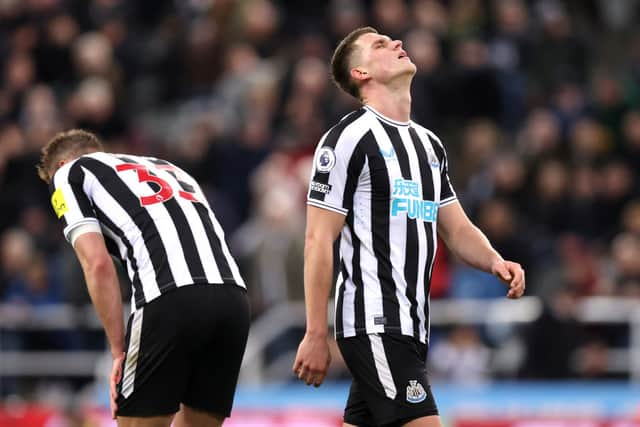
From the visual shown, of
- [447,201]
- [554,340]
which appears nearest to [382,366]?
[447,201]

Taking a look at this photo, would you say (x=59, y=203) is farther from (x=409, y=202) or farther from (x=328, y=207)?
(x=409, y=202)

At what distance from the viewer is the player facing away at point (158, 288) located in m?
6.03

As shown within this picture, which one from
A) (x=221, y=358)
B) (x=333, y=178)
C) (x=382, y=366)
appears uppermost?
(x=333, y=178)

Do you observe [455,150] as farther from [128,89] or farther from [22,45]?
[22,45]

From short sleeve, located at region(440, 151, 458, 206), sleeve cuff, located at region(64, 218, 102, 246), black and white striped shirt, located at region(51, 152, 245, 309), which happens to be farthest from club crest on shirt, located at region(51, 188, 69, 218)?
Answer: short sleeve, located at region(440, 151, 458, 206)

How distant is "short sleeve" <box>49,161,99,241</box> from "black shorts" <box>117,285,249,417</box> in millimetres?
497

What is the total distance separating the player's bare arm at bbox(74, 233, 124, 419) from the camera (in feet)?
19.9

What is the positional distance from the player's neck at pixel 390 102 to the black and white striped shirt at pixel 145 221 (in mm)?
950

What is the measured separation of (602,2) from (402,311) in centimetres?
1194

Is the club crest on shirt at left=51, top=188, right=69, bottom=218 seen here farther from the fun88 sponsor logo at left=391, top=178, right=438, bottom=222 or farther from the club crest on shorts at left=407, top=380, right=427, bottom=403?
the club crest on shorts at left=407, top=380, right=427, bottom=403

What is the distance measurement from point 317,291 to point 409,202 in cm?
59

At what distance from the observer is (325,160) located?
5.91 metres

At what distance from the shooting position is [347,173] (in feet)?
19.4

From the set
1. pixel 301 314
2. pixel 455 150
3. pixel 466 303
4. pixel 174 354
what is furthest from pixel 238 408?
pixel 174 354
